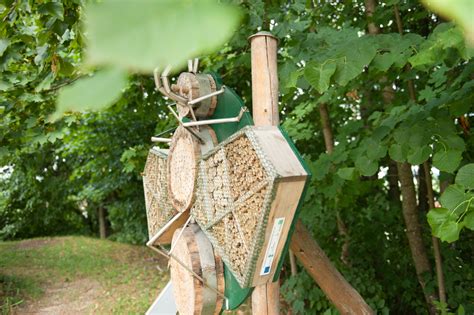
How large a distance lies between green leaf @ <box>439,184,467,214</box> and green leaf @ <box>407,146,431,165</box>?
24 cm

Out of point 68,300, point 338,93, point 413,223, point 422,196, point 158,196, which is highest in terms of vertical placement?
point 338,93

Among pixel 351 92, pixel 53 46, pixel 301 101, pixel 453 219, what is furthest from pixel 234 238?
pixel 301 101

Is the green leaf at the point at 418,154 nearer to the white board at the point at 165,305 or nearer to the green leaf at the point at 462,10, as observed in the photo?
the white board at the point at 165,305

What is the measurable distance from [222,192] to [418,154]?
769mm

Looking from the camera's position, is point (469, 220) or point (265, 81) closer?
point (469, 220)

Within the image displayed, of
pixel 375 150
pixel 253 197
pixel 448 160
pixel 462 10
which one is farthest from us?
pixel 375 150

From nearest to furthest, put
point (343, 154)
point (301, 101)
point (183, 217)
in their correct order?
1. point (183, 217)
2. point (343, 154)
3. point (301, 101)

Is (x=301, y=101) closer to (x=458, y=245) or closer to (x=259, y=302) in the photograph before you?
(x=458, y=245)

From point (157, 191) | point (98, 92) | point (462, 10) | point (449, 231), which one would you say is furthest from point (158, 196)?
point (462, 10)

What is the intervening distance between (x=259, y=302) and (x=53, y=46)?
1106 millimetres

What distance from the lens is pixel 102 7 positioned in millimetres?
192

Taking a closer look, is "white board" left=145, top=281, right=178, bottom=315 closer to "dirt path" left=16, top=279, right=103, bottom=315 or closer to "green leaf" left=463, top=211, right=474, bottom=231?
"green leaf" left=463, top=211, right=474, bottom=231

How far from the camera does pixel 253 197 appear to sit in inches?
43.1

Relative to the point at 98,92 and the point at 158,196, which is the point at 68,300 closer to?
the point at 158,196
